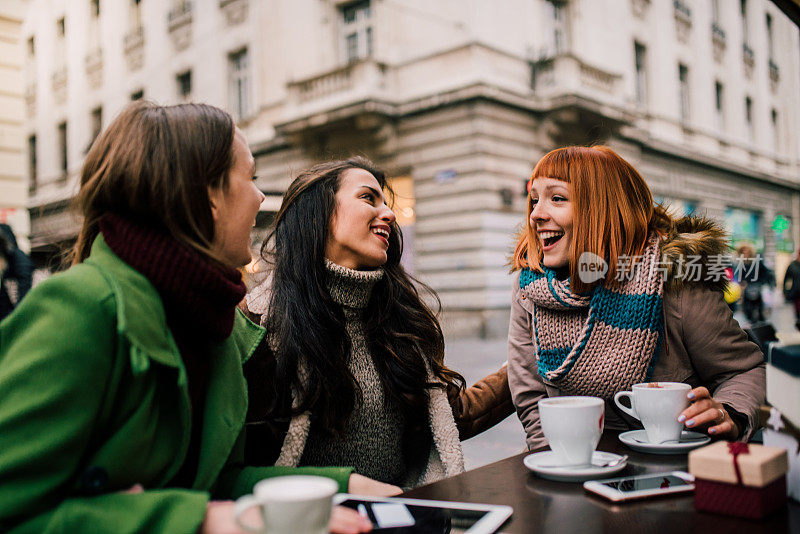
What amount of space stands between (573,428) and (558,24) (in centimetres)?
1409

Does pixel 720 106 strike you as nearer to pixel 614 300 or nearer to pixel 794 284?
pixel 794 284

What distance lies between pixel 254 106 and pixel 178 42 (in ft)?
10.8

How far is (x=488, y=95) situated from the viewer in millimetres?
11453

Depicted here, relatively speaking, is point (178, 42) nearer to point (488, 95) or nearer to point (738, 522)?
point (488, 95)

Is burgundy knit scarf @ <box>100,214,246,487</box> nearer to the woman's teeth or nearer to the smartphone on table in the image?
the smartphone on table

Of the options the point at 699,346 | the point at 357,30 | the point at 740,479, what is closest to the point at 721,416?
the point at 699,346

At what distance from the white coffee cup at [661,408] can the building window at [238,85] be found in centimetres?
1527

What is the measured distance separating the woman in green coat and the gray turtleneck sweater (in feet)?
1.35

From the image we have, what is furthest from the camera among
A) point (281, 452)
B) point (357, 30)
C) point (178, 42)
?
point (178, 42)

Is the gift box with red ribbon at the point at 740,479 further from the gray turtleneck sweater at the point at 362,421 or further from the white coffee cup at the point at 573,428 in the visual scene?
the gray turtleneck sweater at the point at 362,421

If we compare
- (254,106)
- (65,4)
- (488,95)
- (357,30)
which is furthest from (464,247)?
(65,4)

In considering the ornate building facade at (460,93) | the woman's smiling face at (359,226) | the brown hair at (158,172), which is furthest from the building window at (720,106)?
the brown hair at (158,172)

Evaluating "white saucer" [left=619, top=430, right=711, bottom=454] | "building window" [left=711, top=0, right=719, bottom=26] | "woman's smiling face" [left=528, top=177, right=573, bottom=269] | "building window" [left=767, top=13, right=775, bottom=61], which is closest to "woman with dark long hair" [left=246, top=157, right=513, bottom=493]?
"woman's smiling face" [left=528, top=177, right=573, bottom=269]

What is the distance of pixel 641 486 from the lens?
1.15m
